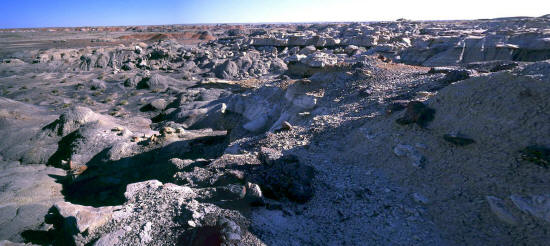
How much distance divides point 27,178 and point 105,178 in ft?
8.20

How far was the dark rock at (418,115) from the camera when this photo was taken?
6.27 meters

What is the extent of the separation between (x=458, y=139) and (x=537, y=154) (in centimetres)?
116

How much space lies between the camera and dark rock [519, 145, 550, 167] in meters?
4.24

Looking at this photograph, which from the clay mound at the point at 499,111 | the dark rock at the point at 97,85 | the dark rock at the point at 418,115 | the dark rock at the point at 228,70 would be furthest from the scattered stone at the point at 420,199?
the dark rock at the point at 97,85

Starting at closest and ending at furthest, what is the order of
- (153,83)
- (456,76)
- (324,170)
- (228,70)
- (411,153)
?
(411,153) → (324,170) → (456,76) → (153,83) → (228,70)

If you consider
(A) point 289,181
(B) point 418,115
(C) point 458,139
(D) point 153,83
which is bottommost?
(A) point 289,181

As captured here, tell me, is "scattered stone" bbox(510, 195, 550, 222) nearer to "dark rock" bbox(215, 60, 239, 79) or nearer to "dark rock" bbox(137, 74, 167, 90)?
"dark rock" bbox(137, 74, 167, 90)

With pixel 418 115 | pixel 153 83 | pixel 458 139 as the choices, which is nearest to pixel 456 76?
pixel 418 115

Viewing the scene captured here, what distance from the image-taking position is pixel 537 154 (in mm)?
4363

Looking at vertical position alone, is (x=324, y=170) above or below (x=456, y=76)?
below

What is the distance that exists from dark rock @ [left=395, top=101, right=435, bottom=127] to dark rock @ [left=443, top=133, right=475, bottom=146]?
2.28 feet

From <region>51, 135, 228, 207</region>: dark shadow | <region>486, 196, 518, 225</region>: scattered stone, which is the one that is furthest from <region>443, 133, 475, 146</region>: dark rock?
Result: <region>51, 135, 228, 207</region>: dark shadow

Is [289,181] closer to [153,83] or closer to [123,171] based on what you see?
[123,171]

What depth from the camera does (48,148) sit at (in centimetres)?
1259
